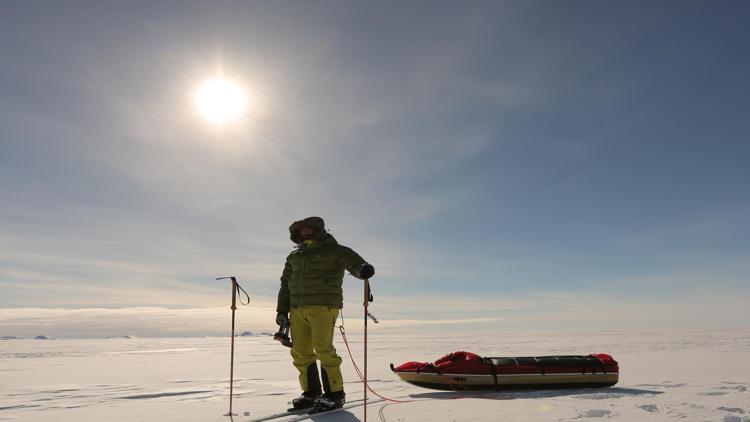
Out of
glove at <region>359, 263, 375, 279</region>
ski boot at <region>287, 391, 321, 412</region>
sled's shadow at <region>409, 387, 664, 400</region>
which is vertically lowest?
sled's shadow at <region>409, 387, 664, 400</region>

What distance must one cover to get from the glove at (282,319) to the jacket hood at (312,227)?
1.01 meters

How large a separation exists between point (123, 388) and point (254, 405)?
5235 millimetres

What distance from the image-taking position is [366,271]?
5.06m

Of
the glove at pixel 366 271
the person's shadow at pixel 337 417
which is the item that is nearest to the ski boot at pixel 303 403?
the person's shadow at pixel 337 417

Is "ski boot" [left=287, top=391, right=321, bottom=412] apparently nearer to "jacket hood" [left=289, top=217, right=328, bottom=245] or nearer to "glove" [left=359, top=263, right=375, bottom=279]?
"glove" [left=359, top=263, right=375, bottom=279]

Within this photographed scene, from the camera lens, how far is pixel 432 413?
205 inches

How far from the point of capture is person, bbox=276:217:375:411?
18.4 feet

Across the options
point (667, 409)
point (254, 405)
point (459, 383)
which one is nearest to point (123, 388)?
point (254, 405)

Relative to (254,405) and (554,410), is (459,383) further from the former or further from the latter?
(254,405)

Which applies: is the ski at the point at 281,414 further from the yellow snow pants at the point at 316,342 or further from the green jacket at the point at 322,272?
the green jacket at the point at 322,272

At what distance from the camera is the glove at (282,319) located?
6.03 metres

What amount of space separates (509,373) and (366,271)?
3.89m

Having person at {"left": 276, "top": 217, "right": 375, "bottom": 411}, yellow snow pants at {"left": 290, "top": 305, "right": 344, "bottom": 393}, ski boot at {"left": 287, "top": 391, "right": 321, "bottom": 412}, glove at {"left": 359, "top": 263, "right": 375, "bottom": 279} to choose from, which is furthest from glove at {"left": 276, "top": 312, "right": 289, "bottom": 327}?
glove at {"left": 359, "top": 263, "right": 375, "bottom": 279}

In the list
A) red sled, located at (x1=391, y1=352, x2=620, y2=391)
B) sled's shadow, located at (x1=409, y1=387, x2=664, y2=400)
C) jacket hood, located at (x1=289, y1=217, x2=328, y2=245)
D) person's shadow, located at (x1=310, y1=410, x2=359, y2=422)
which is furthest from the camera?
red sled, located at (x1=391, y1=352, x2=620, y2=391)
